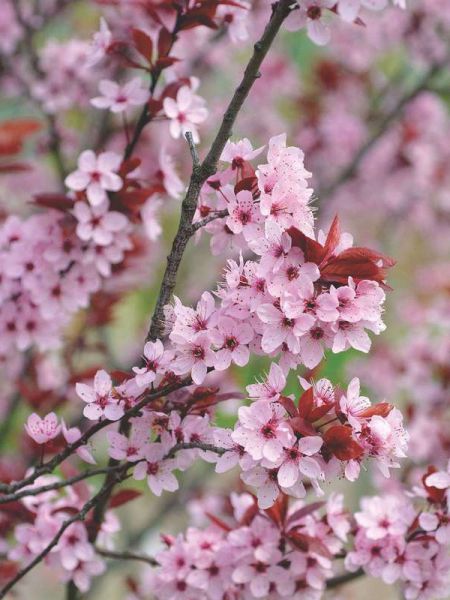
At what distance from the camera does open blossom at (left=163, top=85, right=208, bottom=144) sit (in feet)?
5.18

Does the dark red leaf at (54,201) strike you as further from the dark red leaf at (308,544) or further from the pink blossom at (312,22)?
the dark red leaf at (308,544)

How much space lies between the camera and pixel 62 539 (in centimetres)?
145

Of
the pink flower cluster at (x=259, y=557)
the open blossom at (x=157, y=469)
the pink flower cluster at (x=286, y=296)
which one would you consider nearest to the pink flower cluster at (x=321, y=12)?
the pink flower cluster at (x=286, y=296)

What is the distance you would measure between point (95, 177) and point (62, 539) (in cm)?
70

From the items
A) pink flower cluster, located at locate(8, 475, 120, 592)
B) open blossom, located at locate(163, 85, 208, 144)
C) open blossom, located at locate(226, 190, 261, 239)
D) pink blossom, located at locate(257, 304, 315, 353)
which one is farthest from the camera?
open blossom, located at locate(163, 85, 208, 144)

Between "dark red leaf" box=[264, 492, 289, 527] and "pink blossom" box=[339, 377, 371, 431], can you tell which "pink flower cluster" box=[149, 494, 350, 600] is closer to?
"dark red leaf" box=[264, 492, 289, 527]

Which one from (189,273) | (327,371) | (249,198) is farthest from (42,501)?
(189,273)

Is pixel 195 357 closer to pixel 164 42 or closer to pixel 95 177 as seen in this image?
pixel 95 177

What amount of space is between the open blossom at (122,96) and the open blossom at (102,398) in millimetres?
650

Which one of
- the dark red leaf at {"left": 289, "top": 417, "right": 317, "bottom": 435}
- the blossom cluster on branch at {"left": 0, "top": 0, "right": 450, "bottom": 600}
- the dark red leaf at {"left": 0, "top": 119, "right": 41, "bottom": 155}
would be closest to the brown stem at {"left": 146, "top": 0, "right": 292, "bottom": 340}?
the blossom cluster on branch at {"left": 0, "top": 0, "right": 450, "bottom": 600}

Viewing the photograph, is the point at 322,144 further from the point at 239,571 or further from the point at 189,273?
the point at 239,571

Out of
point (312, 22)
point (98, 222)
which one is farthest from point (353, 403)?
point (98, 222)

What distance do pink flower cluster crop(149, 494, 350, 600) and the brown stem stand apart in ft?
1.38

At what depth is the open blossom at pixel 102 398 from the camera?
46.7 inches
